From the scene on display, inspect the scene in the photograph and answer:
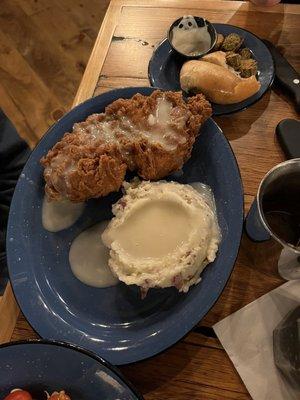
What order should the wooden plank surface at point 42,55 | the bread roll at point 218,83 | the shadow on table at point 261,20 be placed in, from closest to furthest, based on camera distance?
the bread roll at point 218,83, the shadow on table at point 261,20, the wooden plank surface at point 42,55

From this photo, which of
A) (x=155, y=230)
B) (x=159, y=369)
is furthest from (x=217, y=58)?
(x=159, y=369)

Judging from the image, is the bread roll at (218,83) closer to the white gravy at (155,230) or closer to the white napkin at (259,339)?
the white gravy at (155,230)

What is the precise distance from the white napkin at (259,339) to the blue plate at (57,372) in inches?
10.1

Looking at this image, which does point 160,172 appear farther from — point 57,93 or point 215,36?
point 57,93

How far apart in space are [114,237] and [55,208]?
0.71 ft

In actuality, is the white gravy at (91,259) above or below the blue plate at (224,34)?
below

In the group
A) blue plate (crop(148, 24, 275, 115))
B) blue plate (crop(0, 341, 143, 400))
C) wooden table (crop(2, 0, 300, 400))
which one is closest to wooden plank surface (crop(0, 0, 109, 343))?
wooden table (crop(2, 0, 300, 400))

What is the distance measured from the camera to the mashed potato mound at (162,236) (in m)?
1.00

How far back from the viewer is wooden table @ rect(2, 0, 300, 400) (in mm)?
982

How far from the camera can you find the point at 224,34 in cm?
136

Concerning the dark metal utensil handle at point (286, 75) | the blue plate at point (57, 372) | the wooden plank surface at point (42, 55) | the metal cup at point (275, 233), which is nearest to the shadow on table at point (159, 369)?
the blue plate at point (57, 372)

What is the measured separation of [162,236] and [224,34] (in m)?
0.67

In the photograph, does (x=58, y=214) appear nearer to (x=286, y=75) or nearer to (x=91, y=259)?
(x=91, y=259)

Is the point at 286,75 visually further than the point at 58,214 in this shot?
Yes
